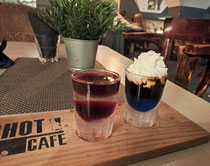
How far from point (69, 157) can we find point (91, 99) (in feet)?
0.34

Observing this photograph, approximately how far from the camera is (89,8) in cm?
62

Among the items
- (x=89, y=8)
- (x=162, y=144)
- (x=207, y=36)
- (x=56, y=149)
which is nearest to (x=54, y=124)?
(x=56, y=149)

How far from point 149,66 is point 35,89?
14.4 inches

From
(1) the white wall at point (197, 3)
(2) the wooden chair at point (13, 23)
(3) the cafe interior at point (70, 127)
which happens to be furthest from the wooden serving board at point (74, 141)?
(1) the white wall at point (197, 3)

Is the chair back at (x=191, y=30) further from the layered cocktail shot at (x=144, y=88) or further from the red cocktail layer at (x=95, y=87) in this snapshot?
the red cocktail layer at (x=95, y=87)

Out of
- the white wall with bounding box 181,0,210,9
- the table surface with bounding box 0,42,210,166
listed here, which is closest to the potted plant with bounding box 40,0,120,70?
the table surface with bounding box 0,42,210,166

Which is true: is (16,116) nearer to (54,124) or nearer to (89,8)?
(54,124)

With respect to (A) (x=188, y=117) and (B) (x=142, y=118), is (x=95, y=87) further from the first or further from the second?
(A) (x=188, y=117)

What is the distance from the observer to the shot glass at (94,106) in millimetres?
318

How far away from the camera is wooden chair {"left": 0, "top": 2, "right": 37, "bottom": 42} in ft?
7.33

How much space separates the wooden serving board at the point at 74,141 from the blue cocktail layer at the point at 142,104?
0.05 metres

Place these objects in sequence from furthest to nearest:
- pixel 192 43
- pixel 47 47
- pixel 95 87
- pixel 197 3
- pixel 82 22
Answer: pixel 197 3 → pixel 192 43 → pixel 47 47 → pixel 82 22 → pixel 95 87

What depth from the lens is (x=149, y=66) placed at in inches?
15.0

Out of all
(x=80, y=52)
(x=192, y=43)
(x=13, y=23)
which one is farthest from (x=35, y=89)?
(x=13, y=23)
